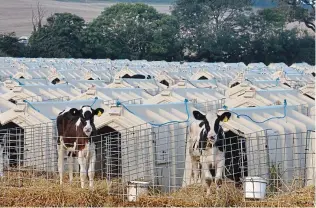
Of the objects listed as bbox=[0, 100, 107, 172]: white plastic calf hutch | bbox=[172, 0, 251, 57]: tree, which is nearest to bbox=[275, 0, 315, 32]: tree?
bbox=[172, 0, 251, 57]: tree

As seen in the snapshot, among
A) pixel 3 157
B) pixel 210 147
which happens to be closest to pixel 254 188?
pixel 210 147

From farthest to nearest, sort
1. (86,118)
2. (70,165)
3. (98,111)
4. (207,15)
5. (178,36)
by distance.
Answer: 1. (207,15)
2. (178,36)
3. (70,165)
4. (98,111)
5. (86,118)

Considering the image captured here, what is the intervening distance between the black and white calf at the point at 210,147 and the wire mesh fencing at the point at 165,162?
153mm

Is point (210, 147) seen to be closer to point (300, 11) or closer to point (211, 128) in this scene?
point (211, 128)

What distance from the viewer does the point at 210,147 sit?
13367mm

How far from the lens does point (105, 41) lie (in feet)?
229

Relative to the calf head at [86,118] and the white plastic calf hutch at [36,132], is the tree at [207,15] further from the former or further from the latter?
the calf head at [86,118]

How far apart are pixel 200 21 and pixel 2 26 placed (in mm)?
32966

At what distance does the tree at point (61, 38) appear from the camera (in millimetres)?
65562

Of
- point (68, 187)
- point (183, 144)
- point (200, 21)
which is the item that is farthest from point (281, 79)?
point (200, 21)

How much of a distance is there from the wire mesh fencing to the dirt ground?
9059 centimetres

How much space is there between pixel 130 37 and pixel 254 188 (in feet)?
197

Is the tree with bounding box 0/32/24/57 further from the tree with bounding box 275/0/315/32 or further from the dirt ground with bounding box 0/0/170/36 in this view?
the dirt ground with bounding box 0/0/170/36

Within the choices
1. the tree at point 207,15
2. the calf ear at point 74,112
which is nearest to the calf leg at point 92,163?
the calf ear at point 74,112
